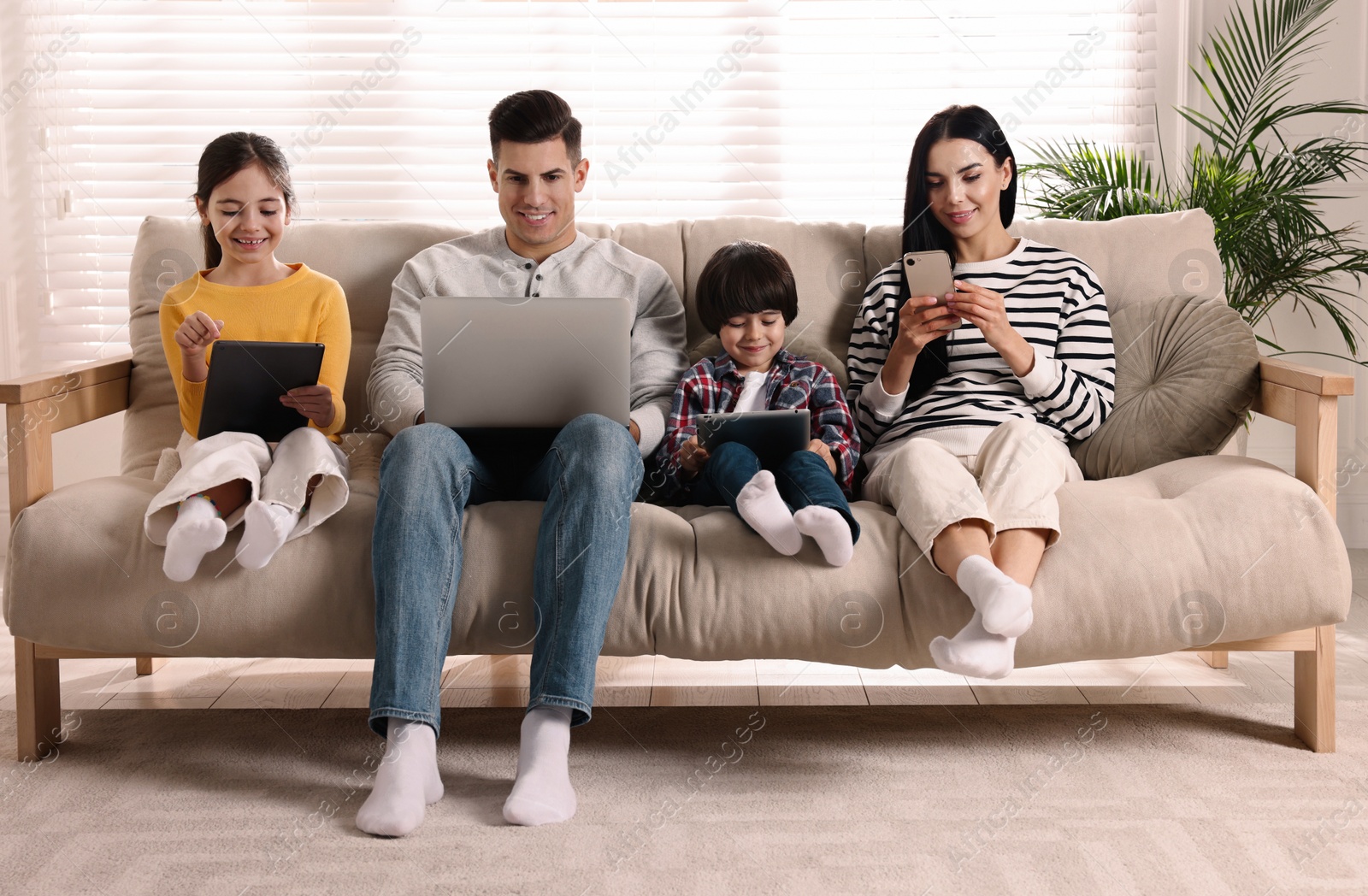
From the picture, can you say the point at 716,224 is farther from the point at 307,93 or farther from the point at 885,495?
the point at 307,93

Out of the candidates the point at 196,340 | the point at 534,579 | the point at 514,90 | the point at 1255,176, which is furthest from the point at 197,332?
the point at 1255,176

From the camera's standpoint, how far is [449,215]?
293cm

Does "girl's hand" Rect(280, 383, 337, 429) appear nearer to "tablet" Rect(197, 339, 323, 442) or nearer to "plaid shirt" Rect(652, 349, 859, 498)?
"tablet" Rect(197, 339, 323, 442)

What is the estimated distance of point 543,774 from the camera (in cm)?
137

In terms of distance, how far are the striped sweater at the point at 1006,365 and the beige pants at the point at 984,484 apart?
0.57ft

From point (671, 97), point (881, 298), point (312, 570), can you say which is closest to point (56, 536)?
point (312, 570)

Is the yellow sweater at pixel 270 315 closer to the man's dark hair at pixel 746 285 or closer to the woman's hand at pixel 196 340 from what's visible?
the woman's hand at pixel 196 340

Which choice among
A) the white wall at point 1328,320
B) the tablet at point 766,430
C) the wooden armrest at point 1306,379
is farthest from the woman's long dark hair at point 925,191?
the white wall at point 1328,320

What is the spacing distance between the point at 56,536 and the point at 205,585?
220 millimetres

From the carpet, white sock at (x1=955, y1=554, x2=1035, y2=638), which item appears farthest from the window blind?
white sock at (x1=955, y1=554, x2=1035, y2=638)

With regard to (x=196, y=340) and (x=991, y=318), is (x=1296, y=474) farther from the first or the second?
(x=196, y=340)

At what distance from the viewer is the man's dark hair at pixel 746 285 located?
1847 millimetres

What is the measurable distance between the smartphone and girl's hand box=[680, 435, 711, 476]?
44cm

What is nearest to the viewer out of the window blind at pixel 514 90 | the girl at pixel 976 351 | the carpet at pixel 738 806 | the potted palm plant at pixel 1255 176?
the carpet at pixel 738 806
